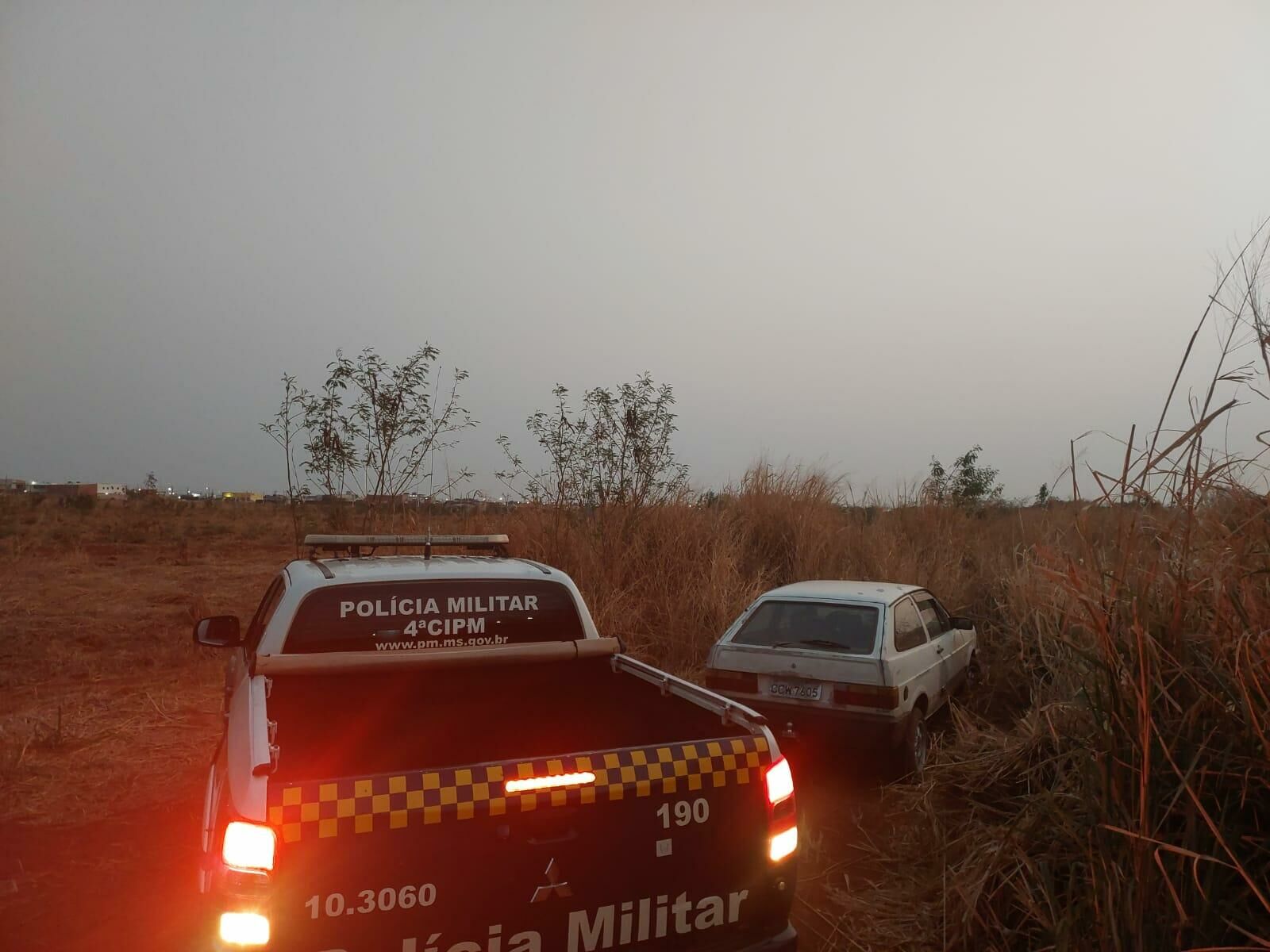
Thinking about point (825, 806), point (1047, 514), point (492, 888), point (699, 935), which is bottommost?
point (825, 806)

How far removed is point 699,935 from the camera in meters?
2.60

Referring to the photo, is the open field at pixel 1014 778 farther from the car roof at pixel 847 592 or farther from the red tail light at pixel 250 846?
the red tail light at pixel 250 846

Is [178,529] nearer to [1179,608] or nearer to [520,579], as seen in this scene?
[520,579]

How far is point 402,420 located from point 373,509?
4.05ft

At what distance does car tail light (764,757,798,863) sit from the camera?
9.01ft

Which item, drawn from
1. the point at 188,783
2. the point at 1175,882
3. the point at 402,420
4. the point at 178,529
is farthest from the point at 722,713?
the point at 178,529

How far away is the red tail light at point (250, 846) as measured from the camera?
209 cm

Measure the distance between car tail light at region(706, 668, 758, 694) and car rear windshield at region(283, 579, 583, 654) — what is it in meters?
2.80

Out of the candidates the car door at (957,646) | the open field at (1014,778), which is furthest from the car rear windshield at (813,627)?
the car door at (957,646)

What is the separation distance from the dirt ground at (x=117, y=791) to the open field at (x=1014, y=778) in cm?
2

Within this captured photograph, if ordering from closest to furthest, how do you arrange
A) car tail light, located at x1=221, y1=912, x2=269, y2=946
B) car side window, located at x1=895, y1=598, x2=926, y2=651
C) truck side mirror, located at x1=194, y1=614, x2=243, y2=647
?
1. car tail light, located at x1=221, y1=912, x2=269, y2=946
2. truck side mirror, located at x1=194, y1=614, x2=243, y2=647
3. car side window, located at x1=895, y1=598, x2=926, y2=651

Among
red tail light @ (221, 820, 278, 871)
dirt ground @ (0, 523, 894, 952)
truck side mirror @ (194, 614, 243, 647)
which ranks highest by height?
truck side mirror @ (194, 614, 243, 647)

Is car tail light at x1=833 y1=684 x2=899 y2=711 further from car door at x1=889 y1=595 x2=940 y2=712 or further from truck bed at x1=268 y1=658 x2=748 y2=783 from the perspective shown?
truck bed at x1=268 y1=658 x2=748 y2=783

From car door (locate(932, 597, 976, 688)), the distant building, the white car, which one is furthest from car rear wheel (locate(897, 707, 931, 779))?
the distant building
